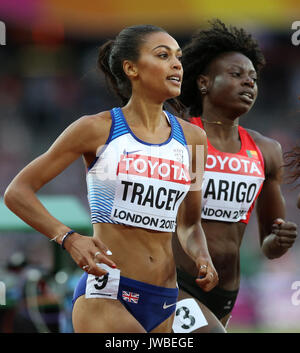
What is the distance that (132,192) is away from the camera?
385 centimetres

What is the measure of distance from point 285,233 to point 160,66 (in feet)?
5.16

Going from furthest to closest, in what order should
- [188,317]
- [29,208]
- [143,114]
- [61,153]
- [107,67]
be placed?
[188,317] → [107,67] → [143,114] → [61,153] → [29,208]

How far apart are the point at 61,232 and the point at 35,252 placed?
6.13 meters

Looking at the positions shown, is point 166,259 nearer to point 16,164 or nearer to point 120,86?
point 120,86

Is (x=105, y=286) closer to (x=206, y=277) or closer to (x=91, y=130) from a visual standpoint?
(x=206, y=277)

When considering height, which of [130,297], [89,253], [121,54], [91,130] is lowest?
[130,297]

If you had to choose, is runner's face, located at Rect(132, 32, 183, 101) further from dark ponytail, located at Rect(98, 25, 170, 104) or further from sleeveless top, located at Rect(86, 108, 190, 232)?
sleeveless top, located at Rect(86, 108, 190, 232)

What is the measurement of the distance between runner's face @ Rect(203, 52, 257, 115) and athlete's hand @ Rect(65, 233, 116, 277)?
2.04 m

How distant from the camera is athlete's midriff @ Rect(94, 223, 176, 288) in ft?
12.5

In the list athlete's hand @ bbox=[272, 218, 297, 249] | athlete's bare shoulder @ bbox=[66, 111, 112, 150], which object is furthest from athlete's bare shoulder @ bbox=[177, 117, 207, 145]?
athlete's hand @ bbox=[272, 218, 297, 249]

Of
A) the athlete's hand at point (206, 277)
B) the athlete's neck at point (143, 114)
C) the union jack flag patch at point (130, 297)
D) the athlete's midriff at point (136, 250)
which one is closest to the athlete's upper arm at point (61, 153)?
the athlete's neck at point (143, 114)

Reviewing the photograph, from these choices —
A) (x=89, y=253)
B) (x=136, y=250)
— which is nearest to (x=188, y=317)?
(x=136, y=250)

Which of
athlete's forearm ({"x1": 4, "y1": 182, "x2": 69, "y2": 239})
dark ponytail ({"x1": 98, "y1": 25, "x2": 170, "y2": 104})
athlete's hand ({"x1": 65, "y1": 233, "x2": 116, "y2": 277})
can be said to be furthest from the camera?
dark ponytail ({"x1": 98, "y1": 25, "x2": 170, "y2": 104})

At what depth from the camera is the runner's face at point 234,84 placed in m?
5.14
